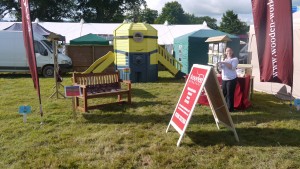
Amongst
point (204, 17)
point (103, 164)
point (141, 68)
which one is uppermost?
point (204, 17)

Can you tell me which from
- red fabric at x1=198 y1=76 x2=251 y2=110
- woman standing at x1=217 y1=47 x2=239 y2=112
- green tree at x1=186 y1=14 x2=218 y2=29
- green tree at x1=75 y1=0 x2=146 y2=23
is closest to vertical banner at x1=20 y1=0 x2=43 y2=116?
woman standing at x1=217 y1=47 x2=239 y2=112

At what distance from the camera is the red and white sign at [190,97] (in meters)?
4.56

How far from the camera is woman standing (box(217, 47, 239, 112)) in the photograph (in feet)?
21.5

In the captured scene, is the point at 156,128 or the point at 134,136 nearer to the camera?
the point at 134,136

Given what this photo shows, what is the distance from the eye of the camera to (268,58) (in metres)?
6.25

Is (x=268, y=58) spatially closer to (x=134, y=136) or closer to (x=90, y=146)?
(x=134, y=136)

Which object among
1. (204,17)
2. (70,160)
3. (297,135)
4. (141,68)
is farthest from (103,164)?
(204,17)

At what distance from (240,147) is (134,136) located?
1.83 m

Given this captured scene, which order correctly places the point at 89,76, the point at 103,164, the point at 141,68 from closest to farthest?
the point at 103,164 → the point at 89,76 → the point at 141,68

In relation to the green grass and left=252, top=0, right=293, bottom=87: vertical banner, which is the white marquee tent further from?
left=252, top=0, right=293, bottom=87: vertical banner

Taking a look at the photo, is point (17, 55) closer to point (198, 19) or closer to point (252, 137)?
point (252, 137)

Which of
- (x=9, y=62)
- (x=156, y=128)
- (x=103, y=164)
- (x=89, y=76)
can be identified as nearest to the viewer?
(x=103, y=164)

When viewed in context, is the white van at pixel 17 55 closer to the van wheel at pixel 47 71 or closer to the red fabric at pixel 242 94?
the van wheel at pixel 47 71

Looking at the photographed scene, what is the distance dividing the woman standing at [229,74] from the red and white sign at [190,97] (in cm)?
188
